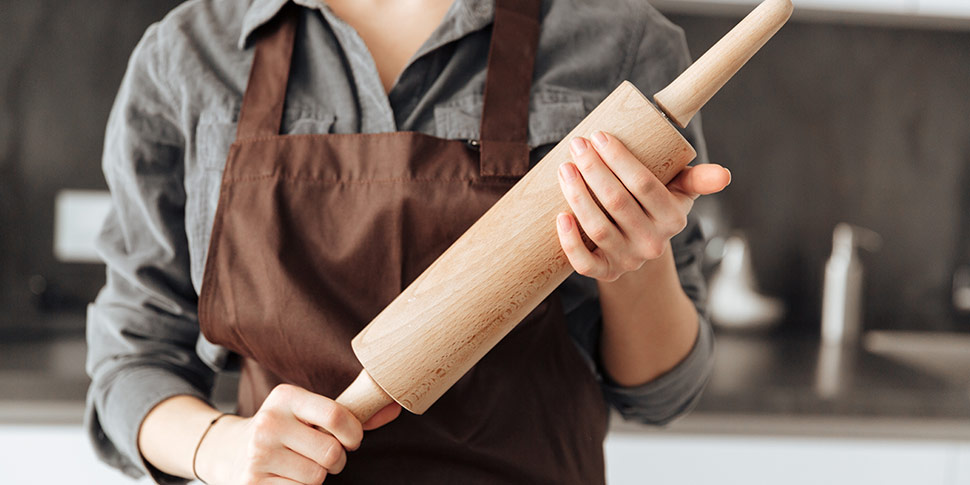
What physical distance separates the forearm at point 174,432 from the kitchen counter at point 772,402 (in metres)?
0.57

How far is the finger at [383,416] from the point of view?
2.04 ft

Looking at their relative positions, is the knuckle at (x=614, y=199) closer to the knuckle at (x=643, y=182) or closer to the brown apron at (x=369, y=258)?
the knuckle at (x=643, y=182)

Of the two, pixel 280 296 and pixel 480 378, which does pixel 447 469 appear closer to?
pixel 480 378

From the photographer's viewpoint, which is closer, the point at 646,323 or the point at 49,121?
the point at 646,323

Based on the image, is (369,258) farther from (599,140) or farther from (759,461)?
(759,461)

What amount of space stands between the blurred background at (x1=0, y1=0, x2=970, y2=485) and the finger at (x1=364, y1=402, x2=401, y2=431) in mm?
798

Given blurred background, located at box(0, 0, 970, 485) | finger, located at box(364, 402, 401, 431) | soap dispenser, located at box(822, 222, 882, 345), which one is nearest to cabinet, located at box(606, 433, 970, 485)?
blurred background, located at box(0, 0, 970, 485)

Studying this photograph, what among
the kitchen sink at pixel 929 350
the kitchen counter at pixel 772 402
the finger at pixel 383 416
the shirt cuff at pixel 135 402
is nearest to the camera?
the finger at pixel 383 416

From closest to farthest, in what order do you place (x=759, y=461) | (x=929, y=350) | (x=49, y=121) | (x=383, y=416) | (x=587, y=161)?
(x=587, y=161)
(x=383, y=416)
(x=759, y=461)
(x=49, y=121)
(x=929, y=350)

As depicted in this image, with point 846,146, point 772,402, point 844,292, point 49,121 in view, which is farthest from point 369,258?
point 846,146

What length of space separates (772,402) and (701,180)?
0.93m

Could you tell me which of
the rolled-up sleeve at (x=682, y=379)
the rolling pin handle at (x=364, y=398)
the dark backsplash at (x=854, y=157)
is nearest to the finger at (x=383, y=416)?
the rolling pin handle at (x=364, y=398)

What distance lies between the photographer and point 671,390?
76 cm

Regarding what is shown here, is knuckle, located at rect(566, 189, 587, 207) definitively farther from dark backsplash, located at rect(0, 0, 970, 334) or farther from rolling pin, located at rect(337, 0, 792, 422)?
dark backsplash, located at rect(0, 0, 970, 334)
